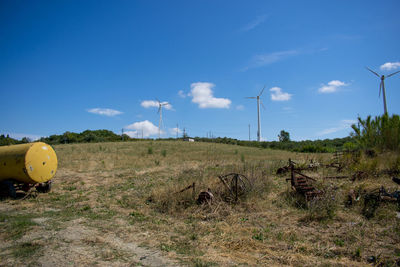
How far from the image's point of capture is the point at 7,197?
10203 mm

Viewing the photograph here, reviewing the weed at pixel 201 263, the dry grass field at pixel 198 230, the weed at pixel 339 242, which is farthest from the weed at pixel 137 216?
the weed at pixel 339 242

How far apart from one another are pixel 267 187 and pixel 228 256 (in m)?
5.21

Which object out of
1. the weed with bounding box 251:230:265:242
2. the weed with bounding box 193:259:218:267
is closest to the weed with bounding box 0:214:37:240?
the weed with bounding box 193:259:218:267

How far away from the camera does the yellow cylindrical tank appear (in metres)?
9.92

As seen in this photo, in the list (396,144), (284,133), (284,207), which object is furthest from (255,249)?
(284,133)

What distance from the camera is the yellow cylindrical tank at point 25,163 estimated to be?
992 cm

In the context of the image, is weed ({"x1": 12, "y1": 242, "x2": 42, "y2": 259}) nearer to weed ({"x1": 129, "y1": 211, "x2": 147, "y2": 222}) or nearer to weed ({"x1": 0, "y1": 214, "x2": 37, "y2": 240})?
weed ({"x1": 0, "y1": 214, "x2": 37, "y2": 240})

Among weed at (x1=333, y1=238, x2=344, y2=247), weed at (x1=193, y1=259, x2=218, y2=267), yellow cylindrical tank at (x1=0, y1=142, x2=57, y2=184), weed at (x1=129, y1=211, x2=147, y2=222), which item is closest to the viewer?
weed at (x1=193, y1=259, x2=218, y2=267)

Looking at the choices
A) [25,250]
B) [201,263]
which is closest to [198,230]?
[201,263]

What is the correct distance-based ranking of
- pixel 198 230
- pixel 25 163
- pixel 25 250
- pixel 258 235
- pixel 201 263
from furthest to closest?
pixel 25 163 < pixel 198 230 < pixel 258 235 < pixel 25 250 < pixel 201 263

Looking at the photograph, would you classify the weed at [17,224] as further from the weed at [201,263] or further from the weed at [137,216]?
the weed at [201,263]

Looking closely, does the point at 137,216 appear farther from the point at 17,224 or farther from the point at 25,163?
the point at 25,163

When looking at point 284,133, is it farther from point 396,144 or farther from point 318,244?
point 318,244

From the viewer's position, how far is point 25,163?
32.3ft
